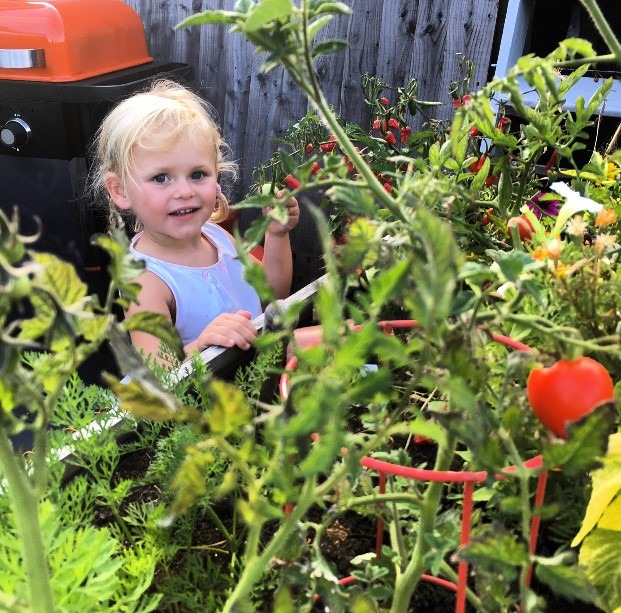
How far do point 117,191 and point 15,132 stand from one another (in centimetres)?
55

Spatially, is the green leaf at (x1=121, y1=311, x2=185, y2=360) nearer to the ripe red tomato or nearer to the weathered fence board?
the ripe red tomato

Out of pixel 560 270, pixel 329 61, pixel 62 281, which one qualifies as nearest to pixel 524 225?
pixel 560 270

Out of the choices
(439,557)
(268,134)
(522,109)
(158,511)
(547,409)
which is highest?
(522,109)

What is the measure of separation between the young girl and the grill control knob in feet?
1.41

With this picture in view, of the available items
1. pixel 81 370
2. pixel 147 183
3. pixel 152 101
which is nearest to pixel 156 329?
pixel 147 183

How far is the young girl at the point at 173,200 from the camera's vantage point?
1.83 m

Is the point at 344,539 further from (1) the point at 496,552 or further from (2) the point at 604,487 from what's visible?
(1) the point at 496,552

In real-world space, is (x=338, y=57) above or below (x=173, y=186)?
above

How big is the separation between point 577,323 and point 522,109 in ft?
0.83

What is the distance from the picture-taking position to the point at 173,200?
183cm

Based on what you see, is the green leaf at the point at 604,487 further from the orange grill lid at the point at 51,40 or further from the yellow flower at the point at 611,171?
the orange grill lid at the point at 51,40

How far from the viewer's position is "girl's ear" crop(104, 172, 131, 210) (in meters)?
1.98

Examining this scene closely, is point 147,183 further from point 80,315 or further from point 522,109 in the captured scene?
point 80,315

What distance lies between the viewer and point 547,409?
45 cm
